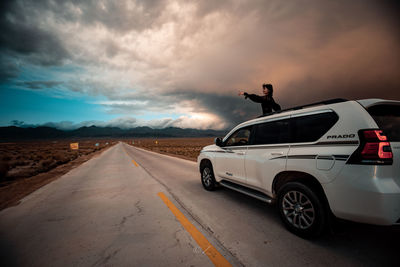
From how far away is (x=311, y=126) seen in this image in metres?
2.64

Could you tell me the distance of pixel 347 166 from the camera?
6.82 ft

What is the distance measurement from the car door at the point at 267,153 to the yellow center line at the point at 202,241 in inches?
57.7

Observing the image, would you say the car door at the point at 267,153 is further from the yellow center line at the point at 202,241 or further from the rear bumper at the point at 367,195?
the yellow center line at the point at 202,241

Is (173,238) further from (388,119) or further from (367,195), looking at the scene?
(388,119)

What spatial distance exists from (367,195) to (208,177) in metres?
3.62

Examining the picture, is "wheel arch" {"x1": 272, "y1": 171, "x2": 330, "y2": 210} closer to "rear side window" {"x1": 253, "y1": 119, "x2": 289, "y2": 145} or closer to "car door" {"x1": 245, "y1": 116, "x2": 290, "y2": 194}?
"car door" {"x1": 245, "y1": 116, "x2": 290, "y2": 194}

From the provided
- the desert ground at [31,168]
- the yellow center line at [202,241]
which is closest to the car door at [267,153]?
the yellow center line at [202,241]

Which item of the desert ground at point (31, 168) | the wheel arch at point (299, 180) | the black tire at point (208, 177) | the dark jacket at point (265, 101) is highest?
the dark jacket at point (265, 101)

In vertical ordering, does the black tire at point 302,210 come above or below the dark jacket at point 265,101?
below

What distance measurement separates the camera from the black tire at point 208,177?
16.0ft

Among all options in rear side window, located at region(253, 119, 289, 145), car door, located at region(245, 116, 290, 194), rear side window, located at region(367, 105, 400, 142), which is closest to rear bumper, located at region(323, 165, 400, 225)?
rear side window, located at region(367, 105, 400, 142)

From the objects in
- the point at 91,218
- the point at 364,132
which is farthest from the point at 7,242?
the point at 364,132

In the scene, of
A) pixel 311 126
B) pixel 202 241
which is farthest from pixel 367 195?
pixel 202 241

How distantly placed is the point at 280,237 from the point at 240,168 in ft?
4.92
